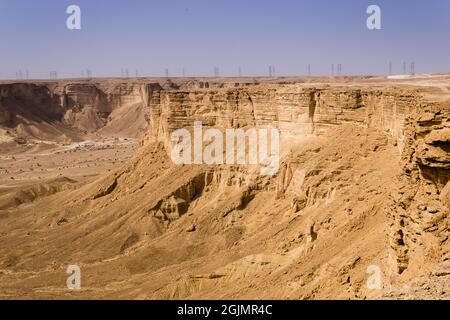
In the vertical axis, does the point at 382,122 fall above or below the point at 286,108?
below

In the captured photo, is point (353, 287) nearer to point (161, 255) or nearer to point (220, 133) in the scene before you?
point (161, 255)

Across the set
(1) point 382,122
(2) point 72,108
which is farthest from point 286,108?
(2) point 72,108

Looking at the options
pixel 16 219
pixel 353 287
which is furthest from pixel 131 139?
pixel 353 287

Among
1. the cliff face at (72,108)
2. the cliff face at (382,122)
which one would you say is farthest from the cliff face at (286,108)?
the cliff face at (72,108)

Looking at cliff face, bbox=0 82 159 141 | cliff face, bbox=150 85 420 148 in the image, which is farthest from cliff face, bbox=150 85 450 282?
cliff face, bbox=0 82 159 141

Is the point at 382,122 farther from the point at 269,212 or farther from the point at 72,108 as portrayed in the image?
the point at 72,108

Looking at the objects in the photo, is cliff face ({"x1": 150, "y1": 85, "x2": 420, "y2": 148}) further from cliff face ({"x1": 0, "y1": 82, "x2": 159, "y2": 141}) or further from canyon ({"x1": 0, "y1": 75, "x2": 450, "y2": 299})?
cliff face ({"x1": 0, "y1": 82, "x2": 159, "y2": 141})

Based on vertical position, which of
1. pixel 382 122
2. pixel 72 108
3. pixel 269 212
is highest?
pixel 72 108

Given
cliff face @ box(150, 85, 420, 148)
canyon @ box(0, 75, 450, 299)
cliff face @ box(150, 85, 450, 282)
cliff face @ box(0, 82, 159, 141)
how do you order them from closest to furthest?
1. cliff face @ box(150, 85, 450, 282)
2. canyon @ box(0, 75, 450, 299)
3. cliff face @ box(150, 85, 420, 148)
4. cliff face @ box(0, 82, 159, 141)
